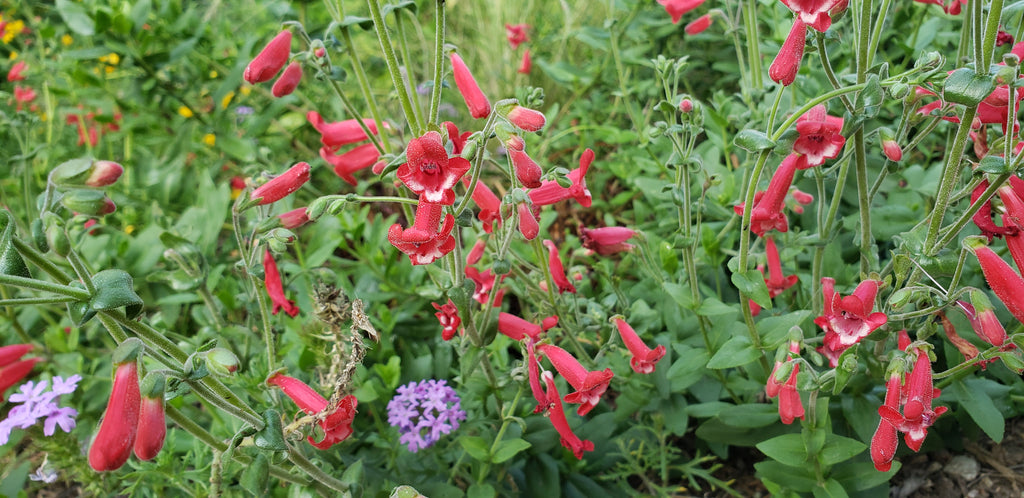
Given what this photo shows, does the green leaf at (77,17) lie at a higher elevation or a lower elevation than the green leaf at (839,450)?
higher

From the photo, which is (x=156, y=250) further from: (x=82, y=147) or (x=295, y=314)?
(x=82, y=147)

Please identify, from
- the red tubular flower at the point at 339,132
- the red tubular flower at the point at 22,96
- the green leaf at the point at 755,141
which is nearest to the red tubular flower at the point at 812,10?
the green leaf at the point at 755,141

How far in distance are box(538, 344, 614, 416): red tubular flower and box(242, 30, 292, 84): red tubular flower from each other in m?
1.06

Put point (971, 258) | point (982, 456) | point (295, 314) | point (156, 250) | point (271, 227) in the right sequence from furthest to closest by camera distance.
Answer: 1. point (156, 250)
2. point (295, 314)
3. point (982, 456)
4. point (971, 258)
5. point (271, 227)

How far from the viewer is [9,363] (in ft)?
5.64

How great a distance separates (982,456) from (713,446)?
2.74 feet

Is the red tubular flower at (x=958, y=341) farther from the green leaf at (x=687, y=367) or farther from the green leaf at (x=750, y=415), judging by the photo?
the green leaf at (x=687, y=367)

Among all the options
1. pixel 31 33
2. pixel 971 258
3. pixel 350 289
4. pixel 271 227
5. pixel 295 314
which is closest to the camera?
pixel 271 227

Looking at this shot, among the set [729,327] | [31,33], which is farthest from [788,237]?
[31,33]

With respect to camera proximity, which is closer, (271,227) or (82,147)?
(271,227)

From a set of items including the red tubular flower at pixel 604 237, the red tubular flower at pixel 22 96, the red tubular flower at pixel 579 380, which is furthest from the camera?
the red tubular flower at pixel 22 96

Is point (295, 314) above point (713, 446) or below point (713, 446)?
above

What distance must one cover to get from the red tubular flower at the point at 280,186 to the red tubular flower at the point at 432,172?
0.42 meters

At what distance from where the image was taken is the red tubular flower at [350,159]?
2113 mm
